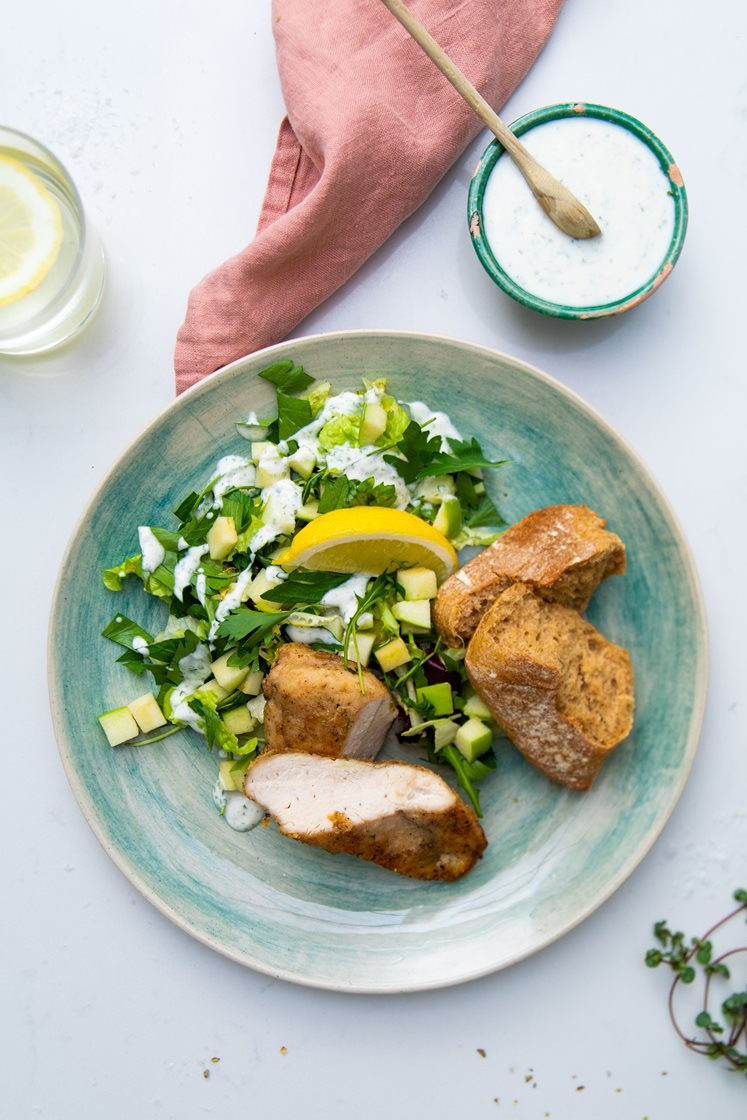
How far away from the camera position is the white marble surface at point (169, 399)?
2.88 meters

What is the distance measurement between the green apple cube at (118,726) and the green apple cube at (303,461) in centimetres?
92

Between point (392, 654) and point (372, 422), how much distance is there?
686 mm

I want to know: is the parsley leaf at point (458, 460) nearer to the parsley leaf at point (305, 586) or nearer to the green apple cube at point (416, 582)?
the green apple cube at point (416, 582)

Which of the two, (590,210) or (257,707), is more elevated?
(590,210)

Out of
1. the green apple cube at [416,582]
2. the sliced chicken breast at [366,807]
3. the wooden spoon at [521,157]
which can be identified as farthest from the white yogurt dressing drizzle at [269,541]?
the wooden spoon at [521,157]

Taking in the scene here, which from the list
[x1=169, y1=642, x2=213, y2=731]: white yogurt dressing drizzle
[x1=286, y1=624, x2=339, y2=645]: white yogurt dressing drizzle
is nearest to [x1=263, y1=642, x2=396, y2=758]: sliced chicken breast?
[x1=286, y1=624, x2=339, y2=645]: white yogurt dressing drizzle

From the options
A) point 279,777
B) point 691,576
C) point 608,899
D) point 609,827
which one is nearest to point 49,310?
point 279,777

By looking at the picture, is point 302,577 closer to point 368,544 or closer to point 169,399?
point 368,544

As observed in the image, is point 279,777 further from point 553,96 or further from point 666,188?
point 553,96

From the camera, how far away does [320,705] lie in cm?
254

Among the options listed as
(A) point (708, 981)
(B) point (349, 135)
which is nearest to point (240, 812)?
(A) point (708, 981)

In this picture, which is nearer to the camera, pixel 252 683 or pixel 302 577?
pixel 302 577

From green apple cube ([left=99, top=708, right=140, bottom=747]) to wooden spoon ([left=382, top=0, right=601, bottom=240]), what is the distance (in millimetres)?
1955

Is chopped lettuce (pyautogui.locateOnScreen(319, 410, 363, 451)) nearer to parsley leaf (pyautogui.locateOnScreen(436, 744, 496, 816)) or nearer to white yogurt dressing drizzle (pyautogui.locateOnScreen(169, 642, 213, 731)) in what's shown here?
white yogurt dressing drizzle (pyautogui.locateOnScreen(169, 642, 213, 731))
